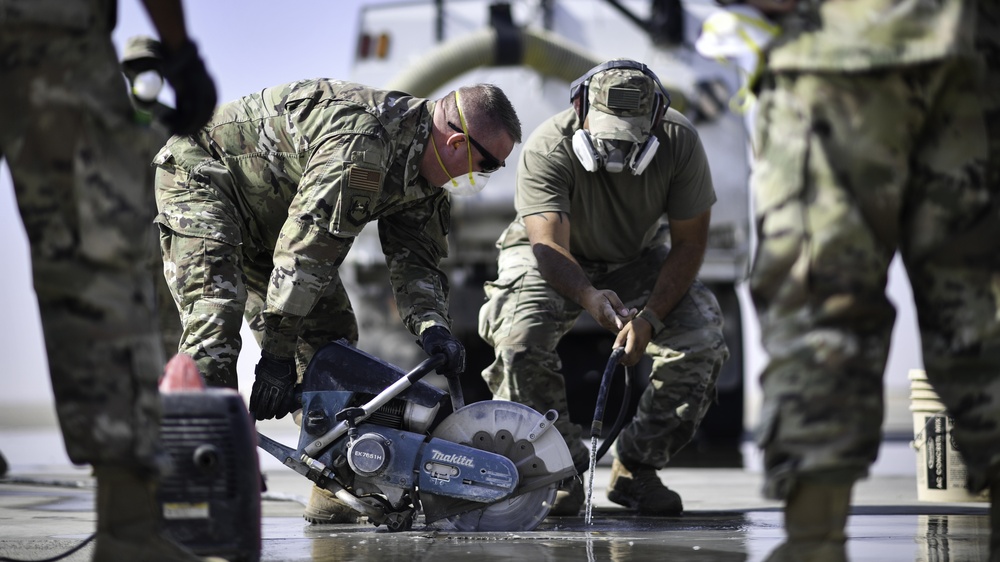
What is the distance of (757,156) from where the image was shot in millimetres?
2582

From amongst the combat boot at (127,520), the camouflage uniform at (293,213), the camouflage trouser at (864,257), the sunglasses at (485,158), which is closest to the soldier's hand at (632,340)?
the camouflage uniform at (293,213)

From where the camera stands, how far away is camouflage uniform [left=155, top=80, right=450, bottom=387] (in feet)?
12.8

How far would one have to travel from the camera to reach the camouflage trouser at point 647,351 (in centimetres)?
476

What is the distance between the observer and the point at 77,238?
243 centimetres

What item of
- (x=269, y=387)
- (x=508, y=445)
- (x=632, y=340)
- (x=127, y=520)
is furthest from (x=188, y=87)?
(x=632, y=340)

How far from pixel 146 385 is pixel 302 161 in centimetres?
186

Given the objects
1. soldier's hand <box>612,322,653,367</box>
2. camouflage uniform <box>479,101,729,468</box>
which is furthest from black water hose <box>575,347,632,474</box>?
camouflage uniform <box>479,101,729,468</box>

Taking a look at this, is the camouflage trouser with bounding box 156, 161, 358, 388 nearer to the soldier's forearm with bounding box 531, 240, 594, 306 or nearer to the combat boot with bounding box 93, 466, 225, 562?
the soldier's forearm with bounding box 531, 240, 594, 306

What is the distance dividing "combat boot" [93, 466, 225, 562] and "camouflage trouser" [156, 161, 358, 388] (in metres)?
1.37

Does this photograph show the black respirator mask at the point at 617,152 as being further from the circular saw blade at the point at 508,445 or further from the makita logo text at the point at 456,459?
the makita logo text at the point at 456,459

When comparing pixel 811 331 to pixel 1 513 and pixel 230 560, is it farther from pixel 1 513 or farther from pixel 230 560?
pixel 1 513

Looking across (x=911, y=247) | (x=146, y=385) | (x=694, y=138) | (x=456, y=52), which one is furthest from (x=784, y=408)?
(x=456, y=52)

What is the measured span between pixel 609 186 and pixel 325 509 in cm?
162

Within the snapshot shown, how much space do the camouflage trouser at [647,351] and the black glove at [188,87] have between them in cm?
227
